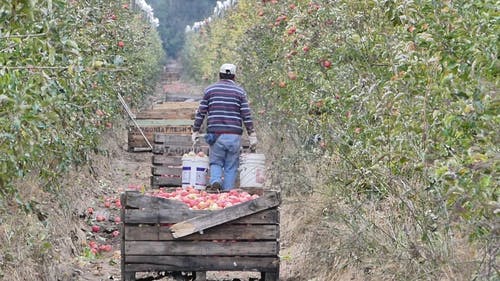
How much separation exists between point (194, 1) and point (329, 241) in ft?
327

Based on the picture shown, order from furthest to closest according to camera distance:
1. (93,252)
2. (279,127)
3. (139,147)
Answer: (139,147)
(279,127)
(93,252)

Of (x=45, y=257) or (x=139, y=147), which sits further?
(x=139, y=147)

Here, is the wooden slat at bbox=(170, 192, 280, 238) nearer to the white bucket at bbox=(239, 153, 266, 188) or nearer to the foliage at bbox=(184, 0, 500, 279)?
the foliage at bbox=(184, 0, 500, 279)

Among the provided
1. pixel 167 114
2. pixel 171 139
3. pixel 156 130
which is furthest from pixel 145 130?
pixel 171 139

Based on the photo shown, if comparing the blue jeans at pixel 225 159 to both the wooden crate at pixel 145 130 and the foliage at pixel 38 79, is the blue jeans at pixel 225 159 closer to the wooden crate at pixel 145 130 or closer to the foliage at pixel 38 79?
the foliage at pixel 38 79

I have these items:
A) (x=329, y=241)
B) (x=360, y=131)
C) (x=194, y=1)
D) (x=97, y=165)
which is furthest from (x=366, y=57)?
(x=194, y=1)

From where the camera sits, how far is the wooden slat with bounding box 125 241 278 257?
660 cm

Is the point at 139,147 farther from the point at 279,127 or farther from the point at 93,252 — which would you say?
the point at 93,252

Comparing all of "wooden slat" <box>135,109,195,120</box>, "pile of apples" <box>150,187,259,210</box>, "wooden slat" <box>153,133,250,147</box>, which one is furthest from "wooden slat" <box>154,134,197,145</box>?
"wooden slat" <box>135,109,195,120</box>

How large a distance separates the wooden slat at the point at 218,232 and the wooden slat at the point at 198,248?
0.04 metres

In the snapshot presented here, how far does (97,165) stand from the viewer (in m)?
14.0

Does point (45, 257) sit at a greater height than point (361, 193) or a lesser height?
lesser

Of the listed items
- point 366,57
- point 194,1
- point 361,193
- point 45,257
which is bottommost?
point 45,257

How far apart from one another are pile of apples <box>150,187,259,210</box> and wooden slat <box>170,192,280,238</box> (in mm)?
339
